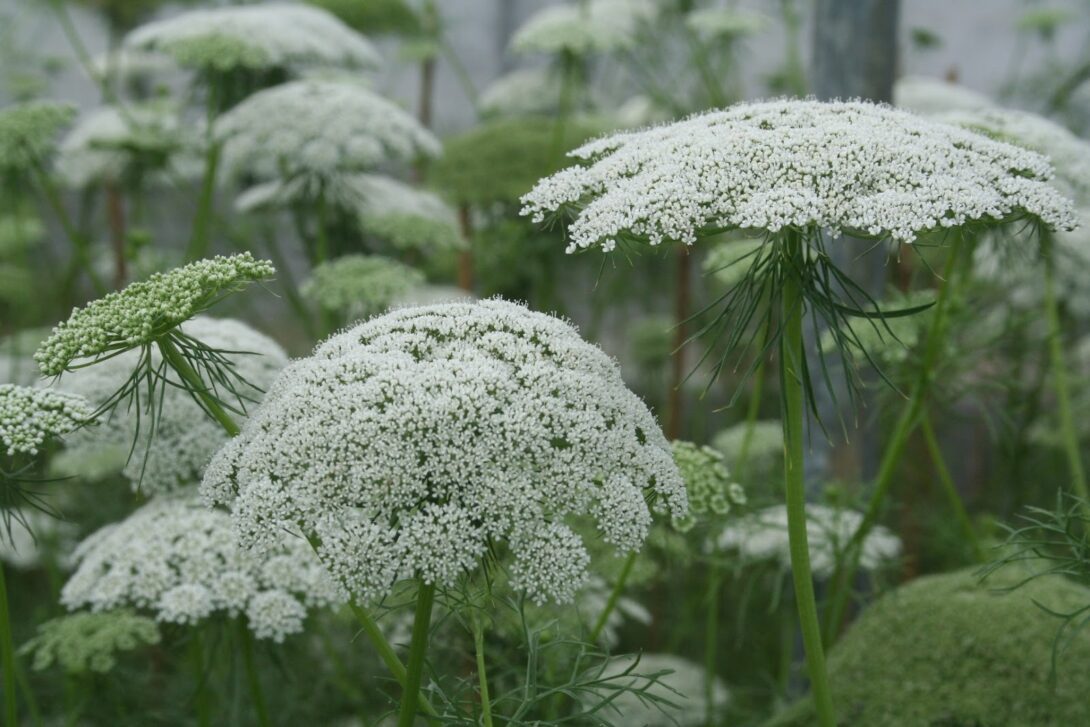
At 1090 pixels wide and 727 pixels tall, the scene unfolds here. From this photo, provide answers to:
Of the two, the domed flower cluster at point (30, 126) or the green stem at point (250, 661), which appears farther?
the domed flower cluster at point (30, 126)

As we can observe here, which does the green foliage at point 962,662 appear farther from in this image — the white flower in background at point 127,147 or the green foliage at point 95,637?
the white flower in background at point 127,147

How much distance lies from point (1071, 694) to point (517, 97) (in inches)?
214

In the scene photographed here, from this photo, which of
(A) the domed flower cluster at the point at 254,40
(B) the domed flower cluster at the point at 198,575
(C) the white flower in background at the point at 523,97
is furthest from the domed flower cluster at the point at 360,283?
(C) the white flower in background at the point at 523,97

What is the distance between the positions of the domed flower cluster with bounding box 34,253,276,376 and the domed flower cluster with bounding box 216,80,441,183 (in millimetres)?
2441

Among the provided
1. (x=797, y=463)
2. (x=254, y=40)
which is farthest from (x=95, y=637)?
(x=254, y=40)

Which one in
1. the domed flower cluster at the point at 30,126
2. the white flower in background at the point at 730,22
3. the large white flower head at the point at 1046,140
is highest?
the white flower in background at the point at 730,22

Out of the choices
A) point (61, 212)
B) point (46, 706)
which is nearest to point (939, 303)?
point (61, 212)

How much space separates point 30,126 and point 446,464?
3.28 meters

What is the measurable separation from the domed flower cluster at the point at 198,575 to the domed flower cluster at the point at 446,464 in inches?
30.0

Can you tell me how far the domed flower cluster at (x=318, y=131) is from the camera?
4910 millimetres

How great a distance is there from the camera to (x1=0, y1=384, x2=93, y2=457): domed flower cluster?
250 cm

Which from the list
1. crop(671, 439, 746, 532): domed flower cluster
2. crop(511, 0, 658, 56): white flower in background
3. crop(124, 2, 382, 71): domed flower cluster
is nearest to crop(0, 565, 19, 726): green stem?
crop(671, 439, 746, 532): domed flower cluster

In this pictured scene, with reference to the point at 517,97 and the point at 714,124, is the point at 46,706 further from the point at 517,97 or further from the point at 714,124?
the point at 517,97

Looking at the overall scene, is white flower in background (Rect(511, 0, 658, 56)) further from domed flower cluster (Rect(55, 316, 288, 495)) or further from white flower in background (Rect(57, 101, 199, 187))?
domed flower cluster (Rect(55, 316, 288, 495))
